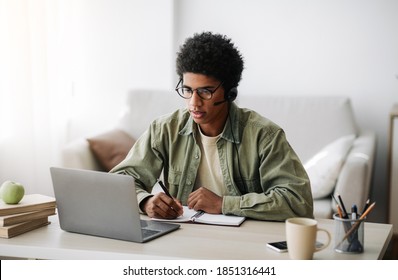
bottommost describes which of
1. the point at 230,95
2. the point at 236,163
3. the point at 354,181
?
the point at 354,181

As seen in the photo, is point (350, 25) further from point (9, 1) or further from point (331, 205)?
point (9, 1)

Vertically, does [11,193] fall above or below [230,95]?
below

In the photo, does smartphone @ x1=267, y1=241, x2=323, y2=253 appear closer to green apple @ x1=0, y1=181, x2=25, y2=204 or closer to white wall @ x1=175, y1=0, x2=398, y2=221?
green apple @ x1=0, y1=181, x2=25, y2=204

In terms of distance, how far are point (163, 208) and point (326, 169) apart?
1408 millimetres

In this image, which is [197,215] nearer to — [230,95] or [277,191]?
[277,191]

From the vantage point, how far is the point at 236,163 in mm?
2008

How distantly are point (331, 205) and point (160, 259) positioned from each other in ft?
5.50

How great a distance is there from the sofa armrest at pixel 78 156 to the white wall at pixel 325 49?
1.12 metres

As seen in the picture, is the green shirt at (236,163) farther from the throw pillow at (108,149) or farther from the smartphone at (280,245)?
the throw pillow at (108,149)

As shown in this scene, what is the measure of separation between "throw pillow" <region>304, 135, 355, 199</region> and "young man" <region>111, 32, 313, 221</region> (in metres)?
1.06

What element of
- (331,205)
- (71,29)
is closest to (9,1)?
(71,29)

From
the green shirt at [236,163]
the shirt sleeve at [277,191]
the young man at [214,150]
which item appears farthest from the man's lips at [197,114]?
the shirt sleeve at [277,191]

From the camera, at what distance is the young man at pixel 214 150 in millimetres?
1859

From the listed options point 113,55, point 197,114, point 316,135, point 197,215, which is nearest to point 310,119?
point 316,135
